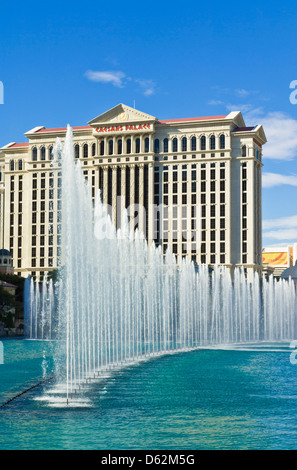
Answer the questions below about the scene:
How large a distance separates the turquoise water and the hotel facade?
2747 inches

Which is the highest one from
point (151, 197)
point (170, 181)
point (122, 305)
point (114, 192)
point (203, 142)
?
point (203, 142)

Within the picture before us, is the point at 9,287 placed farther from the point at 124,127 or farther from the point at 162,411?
the point at 162,411

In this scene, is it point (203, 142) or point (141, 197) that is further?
point (141, 197)

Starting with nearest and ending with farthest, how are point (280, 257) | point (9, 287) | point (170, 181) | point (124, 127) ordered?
point (9, 287) < point (124, 127) < point (170, 181) < point (280, 257)

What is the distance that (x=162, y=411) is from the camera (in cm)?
2158

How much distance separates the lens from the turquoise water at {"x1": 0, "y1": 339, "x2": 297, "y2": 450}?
57.4ft

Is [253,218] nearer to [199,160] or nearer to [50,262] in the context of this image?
[199,160]

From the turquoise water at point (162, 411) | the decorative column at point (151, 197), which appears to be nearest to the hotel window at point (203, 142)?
the decorative column at point (151, 197)

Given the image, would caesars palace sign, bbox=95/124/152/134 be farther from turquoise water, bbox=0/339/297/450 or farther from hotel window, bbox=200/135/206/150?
turquoise water, bbox=0/339/297/450

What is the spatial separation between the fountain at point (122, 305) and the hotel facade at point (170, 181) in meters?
29.8

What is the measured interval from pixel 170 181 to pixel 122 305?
60783 mm

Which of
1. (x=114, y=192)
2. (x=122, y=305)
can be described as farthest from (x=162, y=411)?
(x=114, y=192)

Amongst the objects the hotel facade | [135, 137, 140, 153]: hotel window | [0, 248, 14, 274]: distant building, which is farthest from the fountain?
[135, 137, 140, 153]: hotel window
